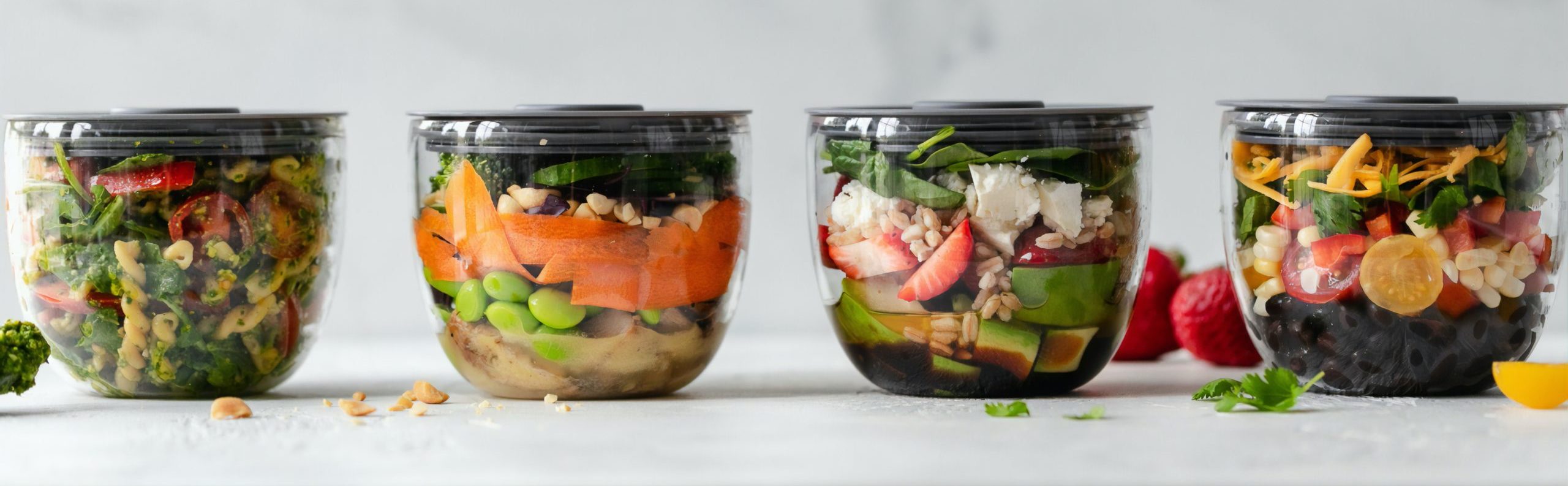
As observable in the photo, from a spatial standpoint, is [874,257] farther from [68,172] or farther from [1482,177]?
[68,172]

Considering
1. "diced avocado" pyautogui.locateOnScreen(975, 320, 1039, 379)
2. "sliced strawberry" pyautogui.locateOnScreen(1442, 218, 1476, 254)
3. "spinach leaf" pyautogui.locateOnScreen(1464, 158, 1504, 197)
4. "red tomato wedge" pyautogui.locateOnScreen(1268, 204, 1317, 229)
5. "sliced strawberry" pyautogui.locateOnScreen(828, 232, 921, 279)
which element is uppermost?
Result: "spinach leaf" pyautogui.locateOnScreen(1464, 158, 1504, 197)

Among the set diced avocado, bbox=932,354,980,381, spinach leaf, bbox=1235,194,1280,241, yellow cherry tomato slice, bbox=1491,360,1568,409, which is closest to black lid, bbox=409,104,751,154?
diced avocado, bbox=932,354,980,381

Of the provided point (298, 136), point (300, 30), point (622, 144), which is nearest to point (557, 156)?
point (622, 144)

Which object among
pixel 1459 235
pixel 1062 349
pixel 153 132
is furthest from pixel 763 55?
pixel 1459 235

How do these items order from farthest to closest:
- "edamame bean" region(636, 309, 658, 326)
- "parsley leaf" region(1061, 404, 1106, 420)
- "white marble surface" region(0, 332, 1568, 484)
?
1. "edamame bean" region(636, 309, 658, 326)
2. "parsley leaf" region(1061, 404, 1106, 420)
3. "white marble surface" region(0, 332, 1568, 484)

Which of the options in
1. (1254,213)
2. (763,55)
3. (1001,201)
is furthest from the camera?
(763,55)

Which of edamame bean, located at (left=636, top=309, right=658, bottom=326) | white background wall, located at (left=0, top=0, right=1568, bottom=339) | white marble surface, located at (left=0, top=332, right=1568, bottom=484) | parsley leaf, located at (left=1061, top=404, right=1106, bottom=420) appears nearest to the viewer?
white marble surface, located at (left=0, top=332, right=1568, bottom=484)

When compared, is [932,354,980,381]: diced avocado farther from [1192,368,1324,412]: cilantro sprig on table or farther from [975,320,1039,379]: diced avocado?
[1192,368,1324,412]: cilantro sprig on table
